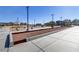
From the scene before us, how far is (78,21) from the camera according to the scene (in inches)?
3273
